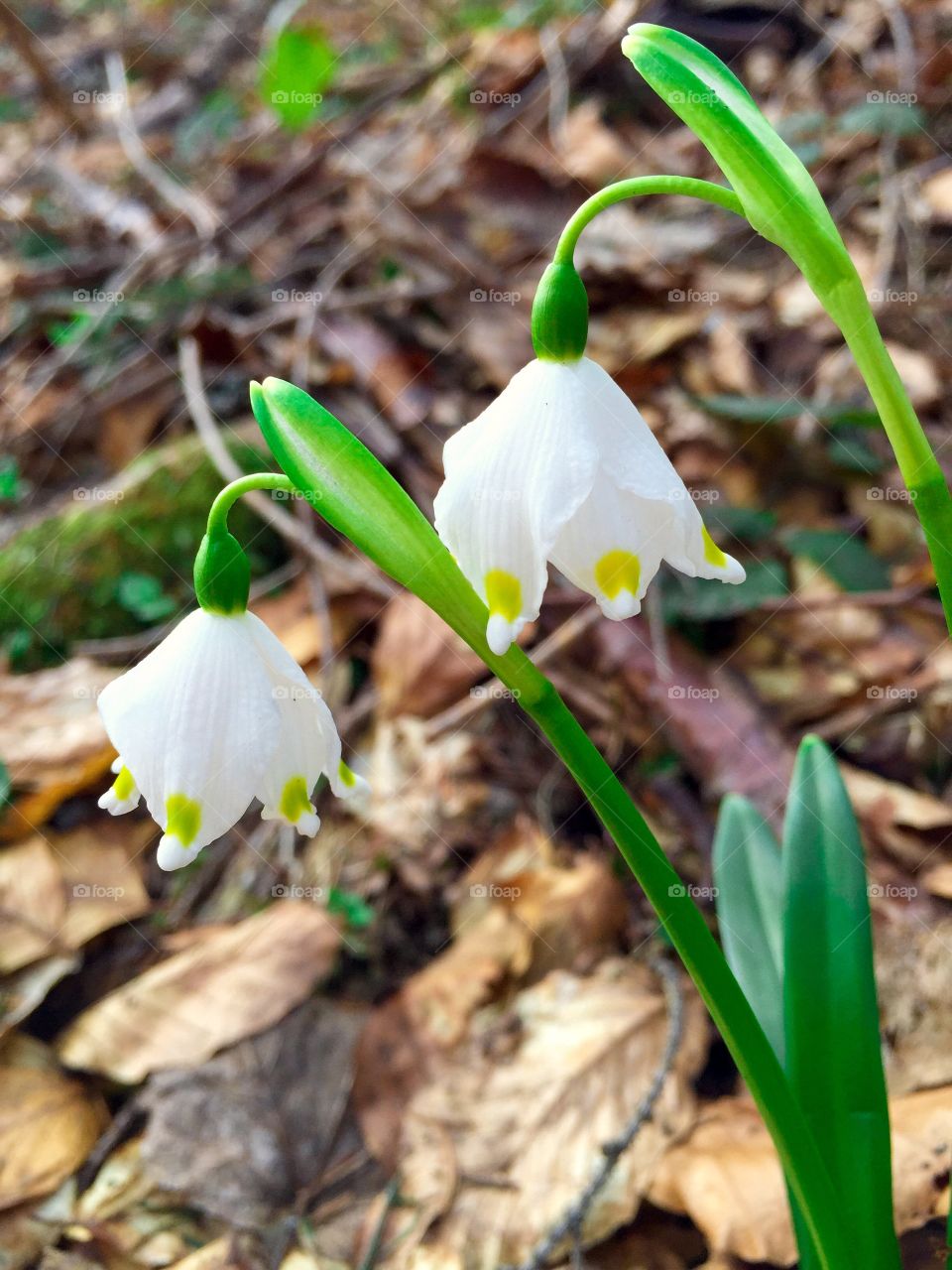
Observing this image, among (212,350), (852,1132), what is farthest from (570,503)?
(212,350)

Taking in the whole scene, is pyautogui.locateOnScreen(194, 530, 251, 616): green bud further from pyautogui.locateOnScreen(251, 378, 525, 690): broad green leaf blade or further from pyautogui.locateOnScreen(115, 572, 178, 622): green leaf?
pyautogui.locateOnScreen(115, 572, 178, 622): green leaf

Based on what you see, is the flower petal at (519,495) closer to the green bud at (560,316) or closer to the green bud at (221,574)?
the green bud at (560,316)

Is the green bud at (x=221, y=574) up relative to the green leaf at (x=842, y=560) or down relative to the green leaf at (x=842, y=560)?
up

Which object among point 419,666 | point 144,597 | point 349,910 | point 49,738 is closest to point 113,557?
point 144,597

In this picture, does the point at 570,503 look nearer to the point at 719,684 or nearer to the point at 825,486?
the point at 719,684

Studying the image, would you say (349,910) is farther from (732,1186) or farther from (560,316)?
(560,316)

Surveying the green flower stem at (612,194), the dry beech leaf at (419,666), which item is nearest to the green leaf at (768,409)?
the dry beech leaf at (419,666)
